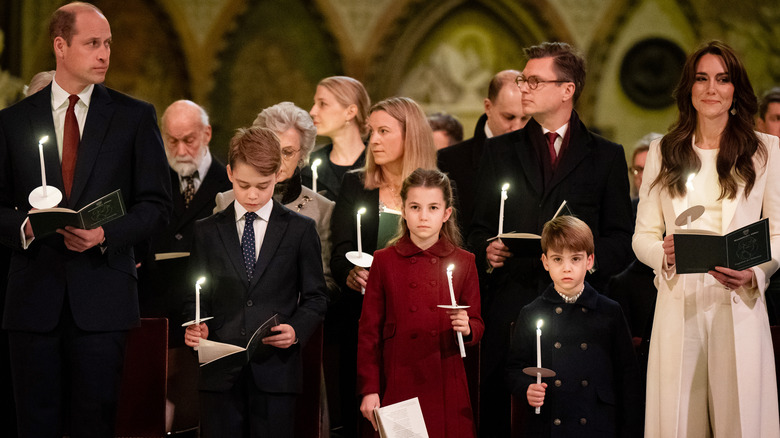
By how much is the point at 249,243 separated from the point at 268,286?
0.62 ft

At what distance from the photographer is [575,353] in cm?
355

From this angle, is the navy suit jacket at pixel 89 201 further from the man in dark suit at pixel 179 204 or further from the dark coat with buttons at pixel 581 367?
the dark coat with buttons at pixel 581 367

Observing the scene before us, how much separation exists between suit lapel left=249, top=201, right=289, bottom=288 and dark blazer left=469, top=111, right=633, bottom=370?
0.85 meters

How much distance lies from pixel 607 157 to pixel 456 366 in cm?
112

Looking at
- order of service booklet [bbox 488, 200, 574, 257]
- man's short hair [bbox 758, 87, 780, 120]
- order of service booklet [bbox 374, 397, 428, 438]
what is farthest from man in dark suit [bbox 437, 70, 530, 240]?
man's short hair [bbox 758, 87, 780, 120]

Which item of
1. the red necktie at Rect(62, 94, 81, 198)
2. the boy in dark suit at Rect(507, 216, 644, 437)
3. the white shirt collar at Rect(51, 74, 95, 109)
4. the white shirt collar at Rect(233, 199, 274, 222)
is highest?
the white shirt collar at Rect(51, 74, 95, 109)

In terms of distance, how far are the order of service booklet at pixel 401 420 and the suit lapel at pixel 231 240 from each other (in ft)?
2.30

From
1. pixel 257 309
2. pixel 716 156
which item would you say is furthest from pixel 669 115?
pixel 257 309

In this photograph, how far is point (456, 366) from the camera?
3.63m

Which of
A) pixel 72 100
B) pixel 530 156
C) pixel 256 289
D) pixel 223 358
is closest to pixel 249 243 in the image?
pixel 256 289

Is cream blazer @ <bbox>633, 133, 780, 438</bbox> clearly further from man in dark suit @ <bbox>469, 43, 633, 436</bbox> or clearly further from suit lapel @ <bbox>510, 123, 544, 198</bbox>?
suit lapel @ <bbox>510, 123, 544, 198</bbox>

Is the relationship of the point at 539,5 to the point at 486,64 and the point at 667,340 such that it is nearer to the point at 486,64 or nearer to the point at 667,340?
the point at 486,64

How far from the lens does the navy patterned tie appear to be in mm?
3598

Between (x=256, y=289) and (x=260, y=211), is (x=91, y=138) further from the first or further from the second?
(x=256, y=289)
